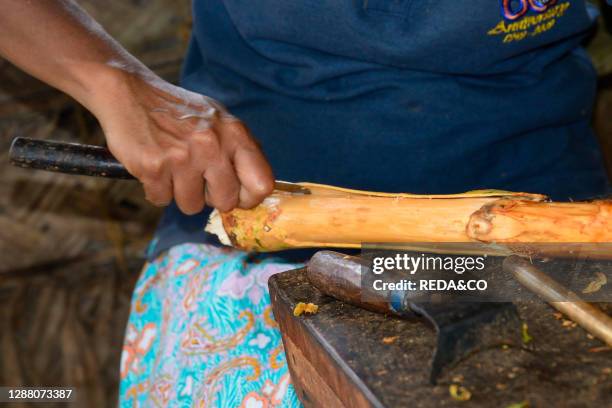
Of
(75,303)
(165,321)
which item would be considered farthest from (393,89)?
(75,303)

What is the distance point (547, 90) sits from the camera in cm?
147

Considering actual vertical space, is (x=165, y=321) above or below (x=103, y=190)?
below

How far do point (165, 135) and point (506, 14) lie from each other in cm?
67

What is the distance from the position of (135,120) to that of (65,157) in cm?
15

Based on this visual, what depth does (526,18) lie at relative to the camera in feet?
4.41

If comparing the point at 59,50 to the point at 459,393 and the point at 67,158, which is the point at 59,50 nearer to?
the point at 67,158

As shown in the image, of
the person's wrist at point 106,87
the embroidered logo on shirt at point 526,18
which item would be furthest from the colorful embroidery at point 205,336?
the embroidered logo on shirt at point 526,18

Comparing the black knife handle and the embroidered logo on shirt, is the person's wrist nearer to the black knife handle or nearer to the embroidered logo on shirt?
the black knife handle

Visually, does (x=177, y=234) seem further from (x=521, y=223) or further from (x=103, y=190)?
(x=103, y=190)

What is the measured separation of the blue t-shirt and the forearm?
32 cm

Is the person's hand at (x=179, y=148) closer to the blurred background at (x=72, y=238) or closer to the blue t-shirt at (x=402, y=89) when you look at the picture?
the blue t-shirt at (x=402, y=89)
